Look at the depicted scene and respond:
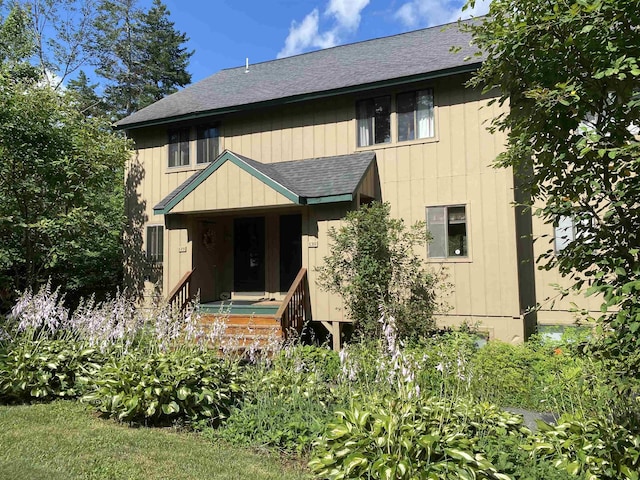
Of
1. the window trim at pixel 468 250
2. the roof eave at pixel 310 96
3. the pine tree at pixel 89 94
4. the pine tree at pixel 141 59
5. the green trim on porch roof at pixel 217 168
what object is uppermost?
the pine tree at pixel 141 59

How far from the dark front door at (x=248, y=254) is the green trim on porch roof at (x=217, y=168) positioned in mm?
2055

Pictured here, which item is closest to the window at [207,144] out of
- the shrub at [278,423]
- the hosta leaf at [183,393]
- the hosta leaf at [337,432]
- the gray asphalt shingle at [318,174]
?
the gray asphalt shingle at [318,174]

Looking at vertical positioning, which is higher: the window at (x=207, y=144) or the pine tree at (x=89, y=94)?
the pine tree at (x=89, y=94)

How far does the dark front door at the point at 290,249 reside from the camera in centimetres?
1159

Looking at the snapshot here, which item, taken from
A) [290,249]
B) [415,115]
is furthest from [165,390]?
[415,115]

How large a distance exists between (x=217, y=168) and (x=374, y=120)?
3770mm

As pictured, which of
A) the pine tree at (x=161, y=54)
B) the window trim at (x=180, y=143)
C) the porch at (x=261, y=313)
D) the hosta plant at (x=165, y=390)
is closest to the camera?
the hosta plant at (x=165, y=390)

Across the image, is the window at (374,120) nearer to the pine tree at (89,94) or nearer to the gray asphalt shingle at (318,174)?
the gray asphalt shingle at (318,174)

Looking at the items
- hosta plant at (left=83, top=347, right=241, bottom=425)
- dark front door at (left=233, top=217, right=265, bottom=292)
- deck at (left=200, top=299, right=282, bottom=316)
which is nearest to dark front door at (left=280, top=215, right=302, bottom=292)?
dark front door at (left=233, top=217, right=265, bottom=292)

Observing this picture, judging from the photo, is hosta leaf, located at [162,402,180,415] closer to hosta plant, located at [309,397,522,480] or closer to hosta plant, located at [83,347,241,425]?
hosta plant, located at [83,347,241,425]

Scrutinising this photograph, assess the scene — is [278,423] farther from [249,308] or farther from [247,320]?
[249,308]

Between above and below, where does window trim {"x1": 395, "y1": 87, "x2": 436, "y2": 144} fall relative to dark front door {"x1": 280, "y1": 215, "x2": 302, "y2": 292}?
above

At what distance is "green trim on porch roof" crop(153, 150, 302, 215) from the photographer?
9484mm

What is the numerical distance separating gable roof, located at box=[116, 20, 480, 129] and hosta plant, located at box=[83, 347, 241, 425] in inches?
284
